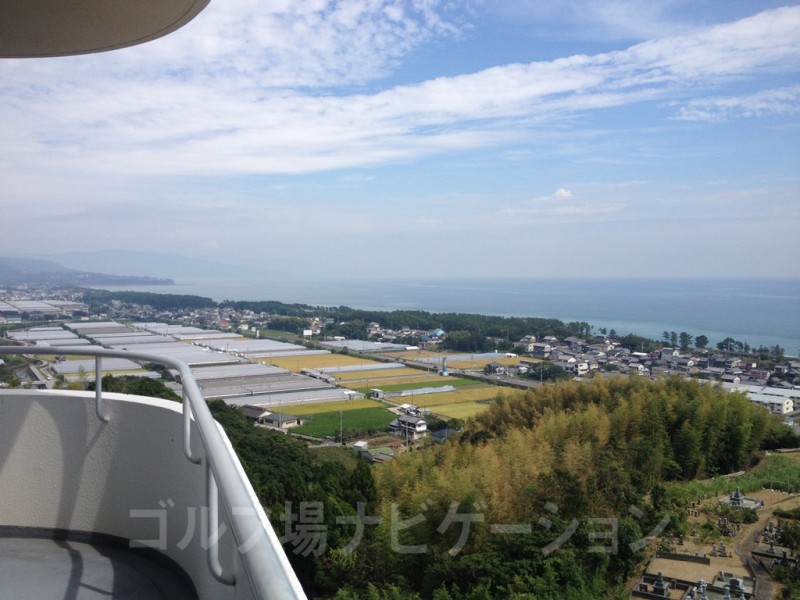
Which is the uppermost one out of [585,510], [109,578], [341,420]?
[109,578]

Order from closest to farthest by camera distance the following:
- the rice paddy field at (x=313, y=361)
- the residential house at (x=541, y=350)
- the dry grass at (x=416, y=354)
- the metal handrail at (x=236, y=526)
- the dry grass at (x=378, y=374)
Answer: the metal handrail at (x=236, y=526), the rice paddy field at (x=313, y=361), the dry grass at (x=378, y=374), the residential house at (x=541, y=350), the dry grass at (x=416, y=354)

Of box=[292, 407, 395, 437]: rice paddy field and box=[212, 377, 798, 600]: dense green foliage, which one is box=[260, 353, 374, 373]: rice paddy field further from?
box=[212, 377, 798, 600]: dense green foliage

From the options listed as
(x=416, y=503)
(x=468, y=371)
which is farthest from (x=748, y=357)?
(x=416, y=503)

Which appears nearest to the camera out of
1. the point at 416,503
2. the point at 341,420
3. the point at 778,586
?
the point at 778,586

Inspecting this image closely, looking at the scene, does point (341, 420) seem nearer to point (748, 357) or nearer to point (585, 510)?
point (585, 510)

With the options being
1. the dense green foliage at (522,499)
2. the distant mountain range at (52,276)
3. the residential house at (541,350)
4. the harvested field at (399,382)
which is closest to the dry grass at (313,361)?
the harvested field at (399,382)

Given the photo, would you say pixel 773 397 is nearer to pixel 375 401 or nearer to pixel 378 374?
pixel 375 401

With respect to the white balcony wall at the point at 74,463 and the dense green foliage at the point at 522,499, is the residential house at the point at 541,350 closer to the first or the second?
the dense green foliage at the point at 522,499
